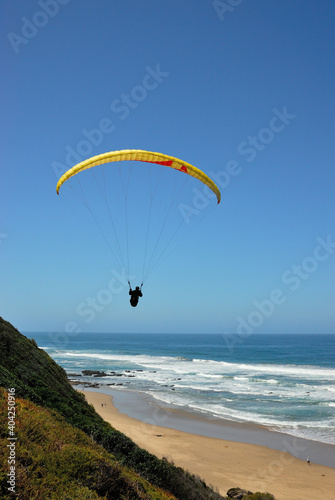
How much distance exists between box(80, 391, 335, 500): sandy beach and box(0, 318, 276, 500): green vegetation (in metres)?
2.93

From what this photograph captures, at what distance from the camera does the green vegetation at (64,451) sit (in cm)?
572

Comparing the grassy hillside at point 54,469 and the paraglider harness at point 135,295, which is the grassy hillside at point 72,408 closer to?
the grassy hillside at point 54,469

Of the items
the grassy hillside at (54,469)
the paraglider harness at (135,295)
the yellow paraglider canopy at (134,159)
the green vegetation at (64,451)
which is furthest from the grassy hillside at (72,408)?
the yellow paraglider canopy at (134,159)

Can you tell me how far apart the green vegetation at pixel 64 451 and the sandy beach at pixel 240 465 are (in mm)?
2926

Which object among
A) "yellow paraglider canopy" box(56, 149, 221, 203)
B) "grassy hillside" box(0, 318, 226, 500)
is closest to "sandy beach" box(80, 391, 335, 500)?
"grassy hillside" box(0, 318, 226, 500)

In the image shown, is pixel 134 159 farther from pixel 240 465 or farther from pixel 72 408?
pixel 240 465

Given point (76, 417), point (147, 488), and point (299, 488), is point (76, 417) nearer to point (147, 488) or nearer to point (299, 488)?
point (147, 488)

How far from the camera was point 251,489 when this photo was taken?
46.1 ft

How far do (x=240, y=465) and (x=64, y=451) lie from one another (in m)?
13.3

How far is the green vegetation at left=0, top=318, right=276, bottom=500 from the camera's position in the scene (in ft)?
18.8

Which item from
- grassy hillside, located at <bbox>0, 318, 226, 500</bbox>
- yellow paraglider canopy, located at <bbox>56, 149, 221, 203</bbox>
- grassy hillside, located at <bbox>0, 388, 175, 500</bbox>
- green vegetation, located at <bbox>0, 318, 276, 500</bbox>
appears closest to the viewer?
grassy hillside, located at <bbox>0, 388, 175, 500</bbox>

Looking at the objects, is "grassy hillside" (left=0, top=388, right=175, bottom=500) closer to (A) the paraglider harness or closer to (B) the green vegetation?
(B) the green vegetation

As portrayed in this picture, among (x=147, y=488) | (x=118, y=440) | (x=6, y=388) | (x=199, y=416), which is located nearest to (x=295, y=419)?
(x=199, y=416)

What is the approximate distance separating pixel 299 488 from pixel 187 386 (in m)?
25.4
